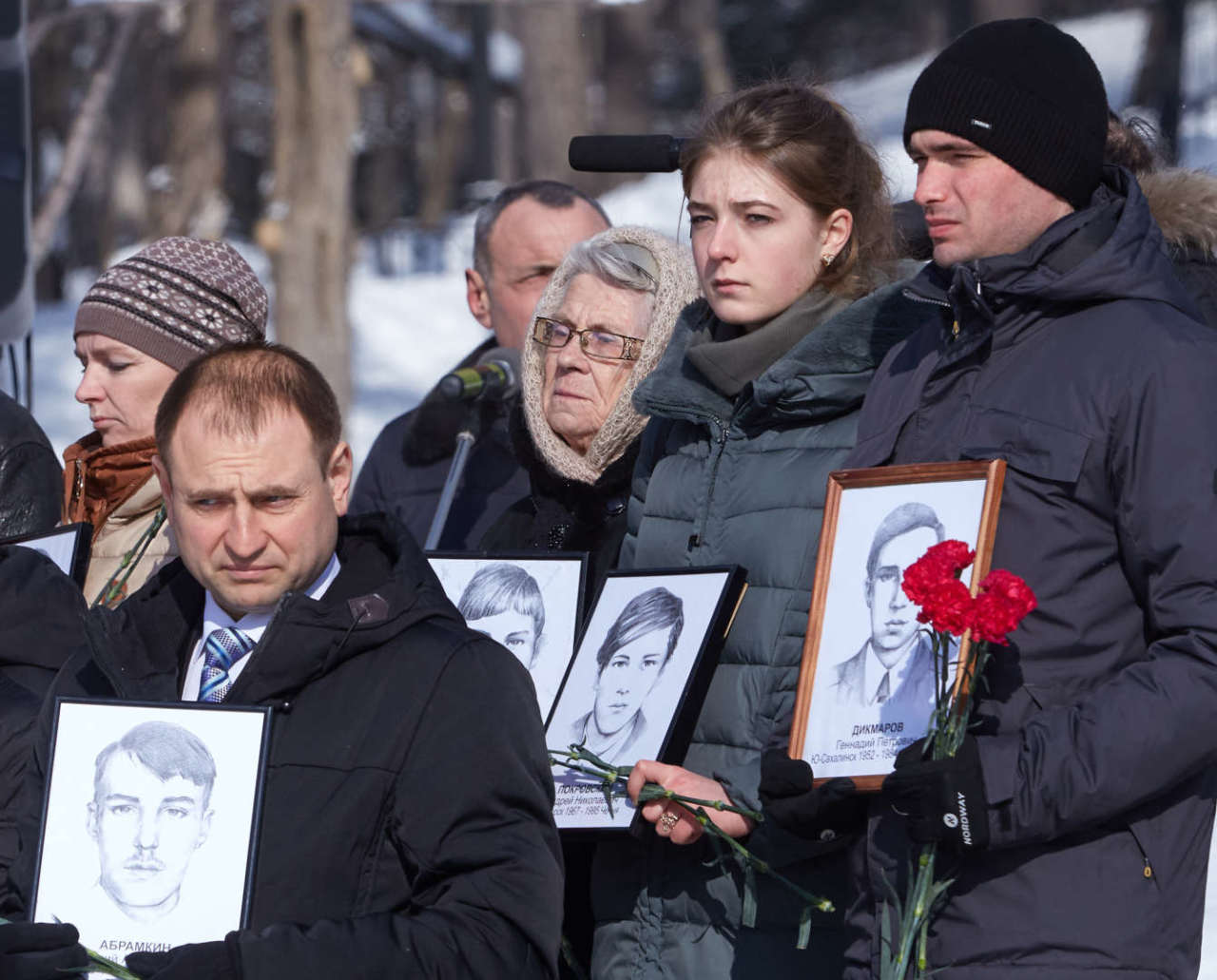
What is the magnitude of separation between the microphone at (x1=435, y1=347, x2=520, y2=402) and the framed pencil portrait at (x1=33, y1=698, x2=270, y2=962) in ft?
7.00

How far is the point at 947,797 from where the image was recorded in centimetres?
251

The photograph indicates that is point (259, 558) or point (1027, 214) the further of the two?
point (1027, 214)

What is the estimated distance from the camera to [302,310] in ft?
48.9

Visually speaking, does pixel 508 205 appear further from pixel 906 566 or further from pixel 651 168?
pixel 906 566

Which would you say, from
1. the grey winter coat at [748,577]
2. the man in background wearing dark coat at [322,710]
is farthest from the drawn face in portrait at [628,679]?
the man in background wearing dark coat at [322,710]

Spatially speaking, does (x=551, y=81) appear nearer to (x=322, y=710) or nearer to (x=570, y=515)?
(x=570, y=515)

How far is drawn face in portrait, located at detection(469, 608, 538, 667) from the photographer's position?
3.44m

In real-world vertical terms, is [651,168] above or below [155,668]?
above

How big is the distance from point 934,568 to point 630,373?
1.42m

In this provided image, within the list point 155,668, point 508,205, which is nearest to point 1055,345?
point 155,668

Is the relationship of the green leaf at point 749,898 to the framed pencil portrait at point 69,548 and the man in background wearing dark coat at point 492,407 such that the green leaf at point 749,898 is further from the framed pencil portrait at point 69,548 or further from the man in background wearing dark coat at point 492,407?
the man in background wearing dark coat at point 492,407

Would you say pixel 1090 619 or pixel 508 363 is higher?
pixel 508 363

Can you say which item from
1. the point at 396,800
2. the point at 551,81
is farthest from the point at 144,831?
the point at 551,81

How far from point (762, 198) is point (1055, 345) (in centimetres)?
78
